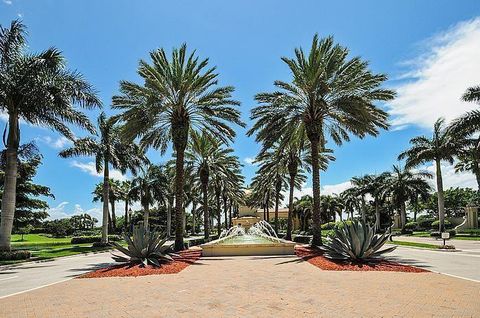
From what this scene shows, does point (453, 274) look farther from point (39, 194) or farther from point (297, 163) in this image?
point (39, 194)

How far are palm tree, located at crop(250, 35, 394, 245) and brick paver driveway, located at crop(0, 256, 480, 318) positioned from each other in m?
11.3

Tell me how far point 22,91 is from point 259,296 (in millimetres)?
18141

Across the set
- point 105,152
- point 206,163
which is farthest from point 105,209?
point 206,163

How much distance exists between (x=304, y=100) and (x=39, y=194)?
32214mm

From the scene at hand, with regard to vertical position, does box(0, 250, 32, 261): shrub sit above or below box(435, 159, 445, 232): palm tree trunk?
below

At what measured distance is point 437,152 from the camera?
38.8m

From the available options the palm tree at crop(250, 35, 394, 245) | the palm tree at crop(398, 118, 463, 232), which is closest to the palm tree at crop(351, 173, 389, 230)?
the palm tree at crop(398, 118, 463, 232)

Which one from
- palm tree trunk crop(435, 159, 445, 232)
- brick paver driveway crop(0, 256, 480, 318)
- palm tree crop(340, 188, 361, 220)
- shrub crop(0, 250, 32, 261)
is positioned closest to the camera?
brick paver driveway crop(0, 256, 480, 318)

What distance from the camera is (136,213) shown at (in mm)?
84250

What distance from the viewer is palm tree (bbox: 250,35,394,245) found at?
20.2 metres

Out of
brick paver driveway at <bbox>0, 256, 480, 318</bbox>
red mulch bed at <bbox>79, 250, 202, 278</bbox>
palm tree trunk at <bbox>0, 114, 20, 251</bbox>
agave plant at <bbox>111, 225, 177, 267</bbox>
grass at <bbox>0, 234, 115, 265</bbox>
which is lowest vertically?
grass at <bbox>0, 234, 115, 265</bbox>

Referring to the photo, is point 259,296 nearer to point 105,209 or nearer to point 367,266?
point 367,266

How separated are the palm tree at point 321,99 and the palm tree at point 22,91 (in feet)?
36.7

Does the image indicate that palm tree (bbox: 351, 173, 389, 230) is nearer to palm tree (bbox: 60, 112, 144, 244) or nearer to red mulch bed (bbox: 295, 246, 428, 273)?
palm tree (bbox: 60, 112, 144, 244)
